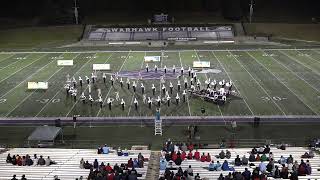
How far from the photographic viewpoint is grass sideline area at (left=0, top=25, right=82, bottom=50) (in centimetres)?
5312

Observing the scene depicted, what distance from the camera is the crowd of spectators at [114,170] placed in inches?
533

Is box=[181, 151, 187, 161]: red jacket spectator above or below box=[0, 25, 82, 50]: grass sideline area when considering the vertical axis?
below

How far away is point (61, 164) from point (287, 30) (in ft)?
153

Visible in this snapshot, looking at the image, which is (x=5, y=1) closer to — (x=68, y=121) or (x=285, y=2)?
(x=285, y=2)

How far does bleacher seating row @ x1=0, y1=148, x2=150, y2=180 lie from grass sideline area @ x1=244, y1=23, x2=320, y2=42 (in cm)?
4218

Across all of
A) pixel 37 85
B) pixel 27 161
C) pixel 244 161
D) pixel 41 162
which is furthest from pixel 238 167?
pixel 37 85

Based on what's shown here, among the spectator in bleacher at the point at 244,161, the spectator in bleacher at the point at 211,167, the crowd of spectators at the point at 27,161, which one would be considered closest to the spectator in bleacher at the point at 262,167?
the spectator in bleacher at the point at 244,161

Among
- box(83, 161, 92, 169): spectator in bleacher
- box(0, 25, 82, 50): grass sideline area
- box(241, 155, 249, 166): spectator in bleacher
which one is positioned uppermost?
box(0, 25, 82, 50): grass sideline area

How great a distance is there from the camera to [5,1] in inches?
2416

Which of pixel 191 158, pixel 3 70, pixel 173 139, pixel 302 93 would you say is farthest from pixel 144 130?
pixel 3 70

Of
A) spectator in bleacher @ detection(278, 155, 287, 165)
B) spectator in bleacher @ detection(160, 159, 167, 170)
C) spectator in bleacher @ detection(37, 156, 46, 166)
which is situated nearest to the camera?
spectator in bleacher @ detection(160, 159, 167, 170)

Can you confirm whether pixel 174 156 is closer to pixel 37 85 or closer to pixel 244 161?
pixel 244 161

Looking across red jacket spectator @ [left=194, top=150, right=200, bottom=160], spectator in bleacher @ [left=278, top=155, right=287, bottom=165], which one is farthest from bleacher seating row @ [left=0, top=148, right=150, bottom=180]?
spectator in bleacher @ [left=278, top=155, right=287, bottom=165]

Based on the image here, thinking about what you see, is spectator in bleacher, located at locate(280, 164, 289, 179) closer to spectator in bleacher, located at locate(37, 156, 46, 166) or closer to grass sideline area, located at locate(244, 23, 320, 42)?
spectator in bleacher, located at locate(37, 156, 46, 166)
